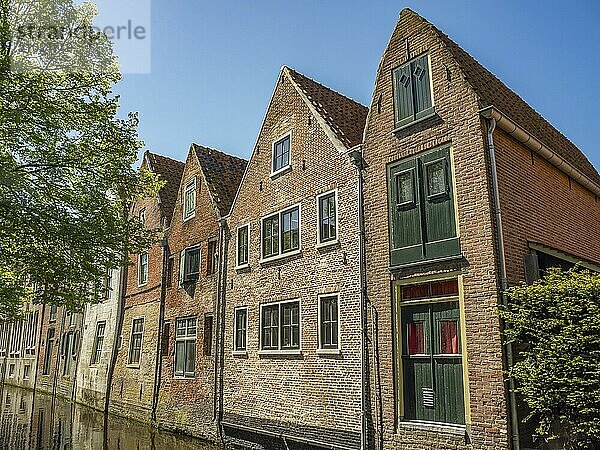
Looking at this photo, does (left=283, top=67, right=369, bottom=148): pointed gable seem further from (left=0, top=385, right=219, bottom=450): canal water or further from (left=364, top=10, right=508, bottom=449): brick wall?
(left=0, top=385, right=219, bottom=450): canal water

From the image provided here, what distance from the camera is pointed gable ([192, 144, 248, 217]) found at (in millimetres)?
21188

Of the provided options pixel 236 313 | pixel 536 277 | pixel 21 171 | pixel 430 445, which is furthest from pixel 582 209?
pixel 21 171

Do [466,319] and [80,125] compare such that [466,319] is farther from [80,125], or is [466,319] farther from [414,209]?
[80,125]

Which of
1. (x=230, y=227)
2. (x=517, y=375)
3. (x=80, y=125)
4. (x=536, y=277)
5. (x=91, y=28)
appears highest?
(x=91, y=28)

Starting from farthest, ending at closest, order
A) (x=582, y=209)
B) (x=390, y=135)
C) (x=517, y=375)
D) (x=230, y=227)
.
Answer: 1. (x=230, y=227)
2. (x=582, y=209)
3. (x=390, y=135)
4. (x=517, y=375)

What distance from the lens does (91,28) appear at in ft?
53.7

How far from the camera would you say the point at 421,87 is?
1277 centimetres

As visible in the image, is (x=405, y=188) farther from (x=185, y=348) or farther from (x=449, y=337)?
(x=185, y=348)

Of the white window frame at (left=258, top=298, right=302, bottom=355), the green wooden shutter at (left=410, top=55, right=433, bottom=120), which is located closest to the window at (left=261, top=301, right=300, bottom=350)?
the white window frame at (left=258, top=298, right=302, bottom=355)

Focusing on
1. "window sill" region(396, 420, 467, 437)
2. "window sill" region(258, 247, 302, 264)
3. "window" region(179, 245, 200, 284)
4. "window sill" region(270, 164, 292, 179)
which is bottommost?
"window sill" region(396, 420, 467, 437)

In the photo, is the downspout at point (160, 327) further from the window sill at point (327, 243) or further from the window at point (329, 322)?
the window sill at point (327, 243)

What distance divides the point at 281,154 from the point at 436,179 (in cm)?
683

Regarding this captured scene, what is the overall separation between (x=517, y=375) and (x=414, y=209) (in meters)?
4.29

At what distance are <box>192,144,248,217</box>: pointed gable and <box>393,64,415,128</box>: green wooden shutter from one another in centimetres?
933
